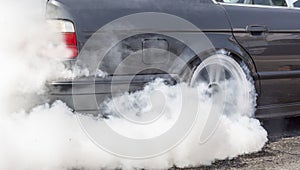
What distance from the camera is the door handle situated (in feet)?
14.0

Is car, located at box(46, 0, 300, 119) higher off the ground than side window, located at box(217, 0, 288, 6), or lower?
lower

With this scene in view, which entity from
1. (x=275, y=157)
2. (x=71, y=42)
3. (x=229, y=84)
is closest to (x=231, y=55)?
(x=229, y=84)

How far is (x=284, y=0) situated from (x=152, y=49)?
1754mm

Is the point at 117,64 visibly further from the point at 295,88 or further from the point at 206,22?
the point at 295,88

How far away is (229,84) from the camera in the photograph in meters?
4.26

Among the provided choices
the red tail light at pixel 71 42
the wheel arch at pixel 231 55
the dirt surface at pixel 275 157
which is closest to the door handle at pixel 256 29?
the wheel arch at pixel 231 55

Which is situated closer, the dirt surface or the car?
the car

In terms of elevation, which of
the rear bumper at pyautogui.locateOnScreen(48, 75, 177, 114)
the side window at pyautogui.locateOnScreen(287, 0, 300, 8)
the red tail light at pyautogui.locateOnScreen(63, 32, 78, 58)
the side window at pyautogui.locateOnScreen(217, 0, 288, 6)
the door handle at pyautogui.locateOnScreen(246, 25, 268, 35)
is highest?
the side window at pyautogui.locateOnScreen(287, 0, 300, 8)

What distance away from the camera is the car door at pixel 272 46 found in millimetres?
4277

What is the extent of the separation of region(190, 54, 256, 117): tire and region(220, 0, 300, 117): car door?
14 centimetres

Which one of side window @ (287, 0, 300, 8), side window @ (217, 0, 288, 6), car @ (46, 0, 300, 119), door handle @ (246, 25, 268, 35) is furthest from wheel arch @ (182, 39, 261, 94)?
side window @ (287, 0, 300, 8)

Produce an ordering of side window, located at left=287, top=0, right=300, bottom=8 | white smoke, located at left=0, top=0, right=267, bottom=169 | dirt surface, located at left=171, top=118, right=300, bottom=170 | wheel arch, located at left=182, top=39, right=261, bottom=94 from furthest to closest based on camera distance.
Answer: side window, located at left=287, top=0, right=300, bottom=8
wheel arch, located at left=182, top=39, right=261, bottom=94
dirt surface, located at left=171, top=118, right=300, bottom=170
white smoke, located at left=0, top=0, right=267, bottom=169

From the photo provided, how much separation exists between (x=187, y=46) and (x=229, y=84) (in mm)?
624

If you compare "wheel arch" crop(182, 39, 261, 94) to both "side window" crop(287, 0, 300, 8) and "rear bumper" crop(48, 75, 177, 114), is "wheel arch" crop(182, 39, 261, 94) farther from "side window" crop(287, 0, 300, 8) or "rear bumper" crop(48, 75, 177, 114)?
"side window" crop(287, 0, 300, 8)
